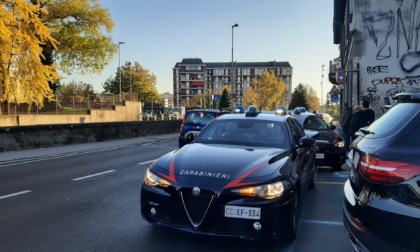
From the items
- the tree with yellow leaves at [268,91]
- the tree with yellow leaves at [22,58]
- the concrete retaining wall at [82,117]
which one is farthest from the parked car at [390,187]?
the tree with yellow leaves at [268,91]

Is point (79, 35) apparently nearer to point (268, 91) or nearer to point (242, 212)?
point (242, 212)

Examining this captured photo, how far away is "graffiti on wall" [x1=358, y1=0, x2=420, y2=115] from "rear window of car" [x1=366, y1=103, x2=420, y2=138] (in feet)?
49.1

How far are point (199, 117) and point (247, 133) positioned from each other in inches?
343

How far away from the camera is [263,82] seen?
7944cm

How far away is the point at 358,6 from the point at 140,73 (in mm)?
72730

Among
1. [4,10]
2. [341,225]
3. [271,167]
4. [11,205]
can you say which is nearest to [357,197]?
[271,167]

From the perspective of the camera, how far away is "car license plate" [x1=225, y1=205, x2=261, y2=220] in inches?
156

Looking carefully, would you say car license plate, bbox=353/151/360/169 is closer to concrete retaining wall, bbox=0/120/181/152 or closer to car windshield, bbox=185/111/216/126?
car windshield, bbox=185/111/216/126

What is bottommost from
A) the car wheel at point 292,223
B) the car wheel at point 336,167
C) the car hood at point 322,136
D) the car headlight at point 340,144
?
the car wheel at point 336,167

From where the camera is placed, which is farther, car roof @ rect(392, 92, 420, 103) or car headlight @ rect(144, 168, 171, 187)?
car headlight @ rect(144, 168, 171, 187)

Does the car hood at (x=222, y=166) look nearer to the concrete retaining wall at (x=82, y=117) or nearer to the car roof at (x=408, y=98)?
the car roof at (x=408, y=98)

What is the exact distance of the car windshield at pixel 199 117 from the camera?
1422 centimetres

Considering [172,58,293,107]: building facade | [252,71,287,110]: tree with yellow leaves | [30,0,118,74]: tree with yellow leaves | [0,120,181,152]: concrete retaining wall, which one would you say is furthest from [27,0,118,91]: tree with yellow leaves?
[172,58,293,107]: building facade

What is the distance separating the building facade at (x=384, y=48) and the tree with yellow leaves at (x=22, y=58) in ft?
60.0
